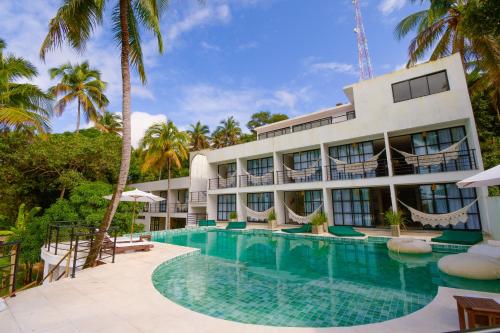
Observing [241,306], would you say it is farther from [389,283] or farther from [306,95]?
[306,95]

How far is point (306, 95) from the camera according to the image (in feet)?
68.1

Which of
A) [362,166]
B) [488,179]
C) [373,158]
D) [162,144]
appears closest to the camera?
[488,179]

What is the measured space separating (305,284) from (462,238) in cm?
777

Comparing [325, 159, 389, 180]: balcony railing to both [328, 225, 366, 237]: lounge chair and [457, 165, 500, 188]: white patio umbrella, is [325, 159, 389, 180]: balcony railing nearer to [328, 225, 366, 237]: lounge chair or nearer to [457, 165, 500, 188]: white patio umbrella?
[328, 225, 366, 237]: lounge chair

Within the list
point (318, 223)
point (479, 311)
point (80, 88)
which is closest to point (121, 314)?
point (479, 311)

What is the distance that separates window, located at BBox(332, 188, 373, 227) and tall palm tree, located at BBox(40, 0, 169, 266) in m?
12.3

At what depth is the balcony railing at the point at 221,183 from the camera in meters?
20.1

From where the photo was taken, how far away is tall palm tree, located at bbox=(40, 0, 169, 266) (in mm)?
6906

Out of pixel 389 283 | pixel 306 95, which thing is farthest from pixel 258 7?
pixel 389 283

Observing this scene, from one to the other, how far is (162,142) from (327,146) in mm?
13442

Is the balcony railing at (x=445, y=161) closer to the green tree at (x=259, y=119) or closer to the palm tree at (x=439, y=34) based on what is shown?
the palm tree at (x=439, y=34)

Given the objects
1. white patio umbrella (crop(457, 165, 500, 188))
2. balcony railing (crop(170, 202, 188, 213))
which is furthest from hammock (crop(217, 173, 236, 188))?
white patio umbrella (crop(457, 165, 500, 188))

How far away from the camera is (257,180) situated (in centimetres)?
1808

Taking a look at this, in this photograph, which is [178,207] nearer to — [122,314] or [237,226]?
[237,226]
